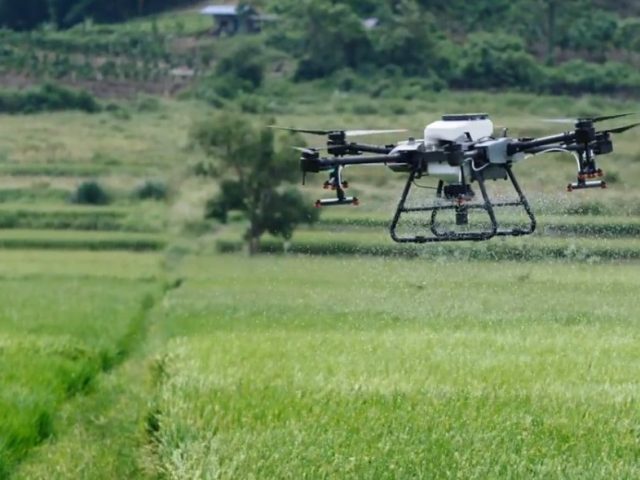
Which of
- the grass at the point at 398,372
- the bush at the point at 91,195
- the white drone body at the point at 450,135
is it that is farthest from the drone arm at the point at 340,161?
the bush at the point at 91,195

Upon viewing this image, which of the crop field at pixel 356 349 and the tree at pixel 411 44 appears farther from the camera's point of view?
the tree at pixel 411 44

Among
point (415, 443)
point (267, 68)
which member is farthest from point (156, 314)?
point (415, 443)

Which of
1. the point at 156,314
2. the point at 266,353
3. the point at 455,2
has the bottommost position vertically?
the point at 156,314

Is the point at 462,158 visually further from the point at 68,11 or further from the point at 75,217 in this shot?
the point at 68,11

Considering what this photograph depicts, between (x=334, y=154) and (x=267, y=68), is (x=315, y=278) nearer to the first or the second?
(x=334, y=154)

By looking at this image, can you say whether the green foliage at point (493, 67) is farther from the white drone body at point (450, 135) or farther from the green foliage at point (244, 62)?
the green foliage at point (244, 62)

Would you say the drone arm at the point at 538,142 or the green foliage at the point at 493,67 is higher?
the drone arm at the point at 538,142

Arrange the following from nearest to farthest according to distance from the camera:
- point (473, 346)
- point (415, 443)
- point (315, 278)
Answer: point (415, 443), point (473, 346), point (315, 278)
